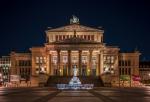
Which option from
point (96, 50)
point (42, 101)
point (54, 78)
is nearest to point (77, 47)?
point (96, 50)

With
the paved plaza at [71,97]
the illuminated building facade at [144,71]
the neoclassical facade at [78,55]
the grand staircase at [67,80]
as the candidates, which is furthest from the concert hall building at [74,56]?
the paved plaza at [71,97]

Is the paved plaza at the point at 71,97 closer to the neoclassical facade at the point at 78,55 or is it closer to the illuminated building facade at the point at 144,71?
the neoclassical facade at the point at 78,55

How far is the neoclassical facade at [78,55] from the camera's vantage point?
465ft

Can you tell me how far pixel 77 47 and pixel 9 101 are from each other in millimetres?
104491

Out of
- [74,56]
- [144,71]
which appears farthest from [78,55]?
[144,71]

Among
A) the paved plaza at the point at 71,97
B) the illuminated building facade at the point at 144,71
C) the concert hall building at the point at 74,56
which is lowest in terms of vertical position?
the paved plaza at the point at 71,97

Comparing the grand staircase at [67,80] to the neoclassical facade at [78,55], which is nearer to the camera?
the grand staircase at [67,80]

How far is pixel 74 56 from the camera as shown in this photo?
147 meters

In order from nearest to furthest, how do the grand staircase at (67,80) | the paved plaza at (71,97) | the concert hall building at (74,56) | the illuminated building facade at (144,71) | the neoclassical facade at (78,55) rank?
the paved plaza at (71,97) → the grand staircase at (67,80) → the neoclassical facade at (78,55) → the concert hall building at (74,56) → the illuminated building facade at (144,71)

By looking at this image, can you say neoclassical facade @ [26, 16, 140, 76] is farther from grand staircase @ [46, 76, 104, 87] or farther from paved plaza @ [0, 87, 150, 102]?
paved plaza @ [0, 87, 150, 102]

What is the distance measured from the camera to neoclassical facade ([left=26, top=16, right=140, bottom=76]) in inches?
5576

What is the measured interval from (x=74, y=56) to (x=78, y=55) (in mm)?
2464

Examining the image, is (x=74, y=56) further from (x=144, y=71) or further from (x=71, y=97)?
(x=71, y=97)

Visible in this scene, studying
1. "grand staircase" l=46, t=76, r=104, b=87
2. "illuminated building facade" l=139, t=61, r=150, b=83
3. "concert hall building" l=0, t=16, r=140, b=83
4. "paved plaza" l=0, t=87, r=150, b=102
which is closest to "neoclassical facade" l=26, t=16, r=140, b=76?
"concert hall building" l=0, t=16, r=140, b=83
